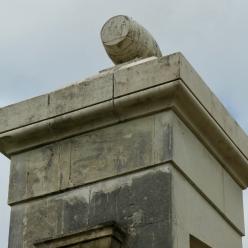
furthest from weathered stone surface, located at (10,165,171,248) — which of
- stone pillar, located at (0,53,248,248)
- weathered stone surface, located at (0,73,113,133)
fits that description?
weathered stone surface, located at (0,73,113,133)

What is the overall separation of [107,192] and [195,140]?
0.83m

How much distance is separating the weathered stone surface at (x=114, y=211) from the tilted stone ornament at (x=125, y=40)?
1.22 m

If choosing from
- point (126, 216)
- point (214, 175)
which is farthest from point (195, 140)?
point (126, 216)

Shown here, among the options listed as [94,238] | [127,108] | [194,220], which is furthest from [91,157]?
[194,220]

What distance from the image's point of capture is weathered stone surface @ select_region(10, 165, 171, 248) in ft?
22.2

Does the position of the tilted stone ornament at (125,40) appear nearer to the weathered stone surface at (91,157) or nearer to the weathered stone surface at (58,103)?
the weathered stone surface at (58,103)

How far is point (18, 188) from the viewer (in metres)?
7.50

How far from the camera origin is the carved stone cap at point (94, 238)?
22.1 ft

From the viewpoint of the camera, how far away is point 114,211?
7004 mm

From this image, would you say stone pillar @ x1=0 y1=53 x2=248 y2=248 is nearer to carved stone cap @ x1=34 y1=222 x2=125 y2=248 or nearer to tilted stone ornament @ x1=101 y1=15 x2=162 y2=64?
carved stone cap @ x1=34 y1=222 x2=125 y2=248

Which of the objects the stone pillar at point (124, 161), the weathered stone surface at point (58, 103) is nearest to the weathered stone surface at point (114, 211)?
the stone pillar at point (124, 161)

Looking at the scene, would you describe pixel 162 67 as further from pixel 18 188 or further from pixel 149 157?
pixel 18 188

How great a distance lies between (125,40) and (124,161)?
3.75 feet

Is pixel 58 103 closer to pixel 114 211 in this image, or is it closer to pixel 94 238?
pixel 114 211
